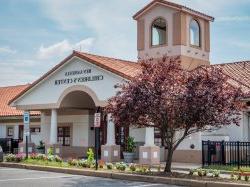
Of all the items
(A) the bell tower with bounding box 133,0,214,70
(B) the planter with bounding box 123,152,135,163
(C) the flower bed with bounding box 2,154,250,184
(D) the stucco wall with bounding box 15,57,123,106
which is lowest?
(C) the flower bed with bounding box 2,154,250,184

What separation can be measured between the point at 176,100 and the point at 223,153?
6.44m

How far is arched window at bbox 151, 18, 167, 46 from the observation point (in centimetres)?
3058

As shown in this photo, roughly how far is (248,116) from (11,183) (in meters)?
13.6

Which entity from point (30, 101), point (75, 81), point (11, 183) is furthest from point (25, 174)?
point (30, 101)

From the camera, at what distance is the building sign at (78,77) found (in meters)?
26.2

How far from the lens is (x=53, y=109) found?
28.7 metres

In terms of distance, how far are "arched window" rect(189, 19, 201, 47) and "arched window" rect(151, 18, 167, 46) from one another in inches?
62.5

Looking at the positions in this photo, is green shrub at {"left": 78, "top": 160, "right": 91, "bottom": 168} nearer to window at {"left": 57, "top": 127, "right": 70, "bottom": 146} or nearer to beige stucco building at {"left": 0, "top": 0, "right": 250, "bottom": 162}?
beige stucco building at {"left": 0, "top": 0, "right": 250, "bottom": 162}

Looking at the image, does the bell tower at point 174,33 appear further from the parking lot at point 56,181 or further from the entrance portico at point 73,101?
the parking lot at point 56,181

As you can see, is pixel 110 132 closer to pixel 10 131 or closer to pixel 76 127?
pixel 76 127

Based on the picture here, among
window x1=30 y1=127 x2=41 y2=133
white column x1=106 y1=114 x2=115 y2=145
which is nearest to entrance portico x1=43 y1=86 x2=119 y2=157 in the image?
window x1=30 y1=127 x2=41 y2=133

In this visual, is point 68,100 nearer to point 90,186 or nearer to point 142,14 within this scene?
point 142,14

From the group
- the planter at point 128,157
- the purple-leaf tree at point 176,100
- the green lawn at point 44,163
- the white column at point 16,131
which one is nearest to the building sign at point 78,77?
the planter at point 128,157

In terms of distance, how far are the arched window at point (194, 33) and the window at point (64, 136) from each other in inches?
389
